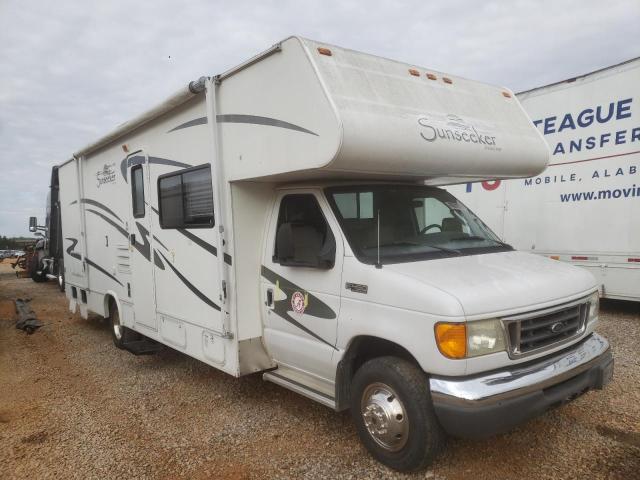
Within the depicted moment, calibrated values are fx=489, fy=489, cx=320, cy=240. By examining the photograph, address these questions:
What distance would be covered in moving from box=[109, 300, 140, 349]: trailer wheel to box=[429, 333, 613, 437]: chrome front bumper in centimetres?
491

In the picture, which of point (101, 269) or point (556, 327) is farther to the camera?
point (101, 269)

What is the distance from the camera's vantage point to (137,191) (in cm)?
614

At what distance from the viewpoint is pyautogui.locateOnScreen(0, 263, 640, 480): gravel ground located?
358cm

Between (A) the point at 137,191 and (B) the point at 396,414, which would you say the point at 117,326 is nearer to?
(A) the point at 137,191

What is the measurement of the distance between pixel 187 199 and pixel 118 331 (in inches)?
122

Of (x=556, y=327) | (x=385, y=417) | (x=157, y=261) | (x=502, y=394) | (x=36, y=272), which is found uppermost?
(x=157, y=261)

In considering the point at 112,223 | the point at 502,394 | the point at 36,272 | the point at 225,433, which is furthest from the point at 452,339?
the point at 36,272

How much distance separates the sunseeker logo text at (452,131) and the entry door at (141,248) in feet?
11.4

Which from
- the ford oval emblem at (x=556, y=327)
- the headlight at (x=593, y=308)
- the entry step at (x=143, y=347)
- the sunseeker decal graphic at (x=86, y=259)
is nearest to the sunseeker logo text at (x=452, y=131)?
the headlight at (x=593, y=308)

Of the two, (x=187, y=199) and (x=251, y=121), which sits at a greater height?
Answer: (x=251, y=121)

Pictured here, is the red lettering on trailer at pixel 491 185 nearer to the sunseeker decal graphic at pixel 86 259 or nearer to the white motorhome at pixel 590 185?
the white motorhome at pixel 590 185

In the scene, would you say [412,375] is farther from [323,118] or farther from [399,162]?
[323,118]

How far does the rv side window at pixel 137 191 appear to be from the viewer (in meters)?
6.04

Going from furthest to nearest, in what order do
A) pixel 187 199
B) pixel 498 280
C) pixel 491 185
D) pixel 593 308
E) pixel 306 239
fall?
pixel 491 185
pixel 187 199
pixel 306 239
pixel 593 308
pixel 498 280
